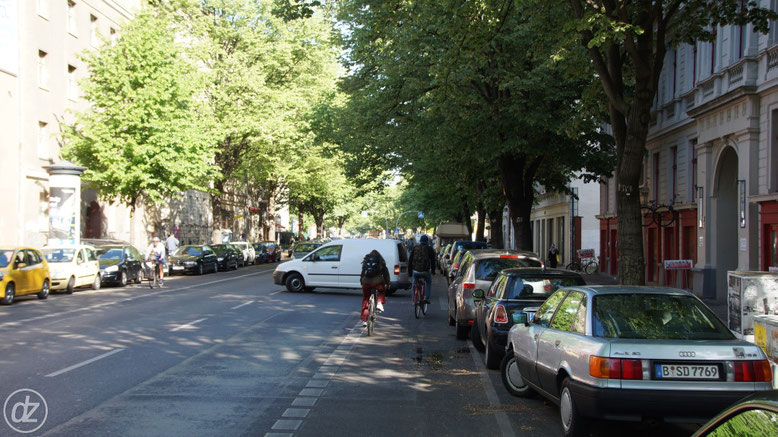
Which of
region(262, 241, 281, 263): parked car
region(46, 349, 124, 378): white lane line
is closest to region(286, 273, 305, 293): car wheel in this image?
region(46, 349, 124, 378): white lane line

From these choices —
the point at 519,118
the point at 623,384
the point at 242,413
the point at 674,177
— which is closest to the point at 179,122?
the point at 519,118

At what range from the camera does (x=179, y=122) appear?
110 feet

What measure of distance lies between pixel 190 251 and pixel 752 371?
34.8 metres

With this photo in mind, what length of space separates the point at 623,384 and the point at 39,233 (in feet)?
108

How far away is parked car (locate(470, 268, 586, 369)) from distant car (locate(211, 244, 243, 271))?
106 ft

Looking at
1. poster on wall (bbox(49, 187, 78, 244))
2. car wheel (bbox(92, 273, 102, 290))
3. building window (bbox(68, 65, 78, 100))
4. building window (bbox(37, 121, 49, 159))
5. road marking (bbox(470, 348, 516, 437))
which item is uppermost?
building window (bbox(68, 65, 78, 100))

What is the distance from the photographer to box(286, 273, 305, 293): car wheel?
24844 millimetres

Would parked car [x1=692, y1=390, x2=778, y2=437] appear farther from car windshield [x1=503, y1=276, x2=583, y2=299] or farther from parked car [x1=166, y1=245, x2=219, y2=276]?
parked car [x1=166, y1=245, x2=219, y2=276]

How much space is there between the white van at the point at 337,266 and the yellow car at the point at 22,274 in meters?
6.96

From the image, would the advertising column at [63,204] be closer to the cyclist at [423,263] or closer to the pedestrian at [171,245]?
the pedestrian at [171,245]

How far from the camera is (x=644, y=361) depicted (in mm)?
6027

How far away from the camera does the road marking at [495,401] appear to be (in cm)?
702

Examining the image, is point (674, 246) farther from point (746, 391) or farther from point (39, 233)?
point (39, 233)

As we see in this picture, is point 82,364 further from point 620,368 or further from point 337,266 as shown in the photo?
point 337,266
